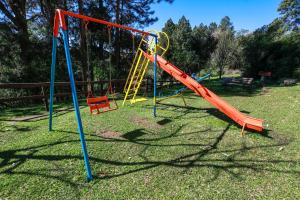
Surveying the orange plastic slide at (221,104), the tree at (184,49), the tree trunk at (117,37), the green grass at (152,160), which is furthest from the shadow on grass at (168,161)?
the tree at (184,49)

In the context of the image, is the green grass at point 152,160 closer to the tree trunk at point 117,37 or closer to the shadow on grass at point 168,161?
the shadow on grass at point 168,161

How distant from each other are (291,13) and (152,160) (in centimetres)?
3496

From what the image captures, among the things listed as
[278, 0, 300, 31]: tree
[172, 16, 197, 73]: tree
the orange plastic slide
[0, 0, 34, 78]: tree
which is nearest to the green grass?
the orange plastic slide

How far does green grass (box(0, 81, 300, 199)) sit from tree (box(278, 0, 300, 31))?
1177 inches

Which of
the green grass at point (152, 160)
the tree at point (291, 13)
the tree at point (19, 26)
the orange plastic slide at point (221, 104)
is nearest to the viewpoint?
the green grass at point (152, 160)

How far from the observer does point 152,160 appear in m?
3.38

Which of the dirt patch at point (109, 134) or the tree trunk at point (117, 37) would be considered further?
the tree trunk at point (117, 37)

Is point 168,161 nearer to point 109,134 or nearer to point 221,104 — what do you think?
point 109,134

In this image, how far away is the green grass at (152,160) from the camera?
2.62 m

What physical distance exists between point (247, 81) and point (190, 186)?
11.6 meters

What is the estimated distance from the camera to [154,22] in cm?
1539

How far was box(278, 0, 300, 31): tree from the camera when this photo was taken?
1069 inches

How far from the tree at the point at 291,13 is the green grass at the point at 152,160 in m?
29.9

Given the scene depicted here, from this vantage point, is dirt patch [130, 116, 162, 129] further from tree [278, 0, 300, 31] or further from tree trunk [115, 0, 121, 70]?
tree [278, 0, 300, 31]
